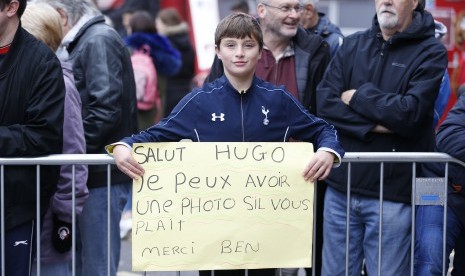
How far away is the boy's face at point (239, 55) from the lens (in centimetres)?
530

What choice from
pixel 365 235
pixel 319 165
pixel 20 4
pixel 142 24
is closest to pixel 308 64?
pixel 365 235

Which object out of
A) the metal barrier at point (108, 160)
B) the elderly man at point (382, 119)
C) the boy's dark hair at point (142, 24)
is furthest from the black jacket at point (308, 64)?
the boy's dark hair at point (142, 24)

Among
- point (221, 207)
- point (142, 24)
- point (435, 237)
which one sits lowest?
point (435, 237)

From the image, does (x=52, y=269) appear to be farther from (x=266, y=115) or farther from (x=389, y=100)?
(x=389, y=100)

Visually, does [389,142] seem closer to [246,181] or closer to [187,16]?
[246,181]

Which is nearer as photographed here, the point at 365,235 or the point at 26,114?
the point at 26,114

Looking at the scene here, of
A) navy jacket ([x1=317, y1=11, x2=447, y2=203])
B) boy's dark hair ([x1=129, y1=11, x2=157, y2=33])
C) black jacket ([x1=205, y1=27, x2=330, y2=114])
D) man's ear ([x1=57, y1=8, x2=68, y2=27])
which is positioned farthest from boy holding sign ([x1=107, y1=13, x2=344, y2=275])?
boy's dark hair ([x1=129, y1=11, x2=157, y2=33])

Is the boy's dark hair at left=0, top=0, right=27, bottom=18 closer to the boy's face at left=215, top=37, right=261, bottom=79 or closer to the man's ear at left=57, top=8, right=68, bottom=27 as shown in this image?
the boy's face at left=215, top=37, right=261, bottom=79

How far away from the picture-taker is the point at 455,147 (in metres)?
5.58

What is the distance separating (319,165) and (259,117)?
40 centimetres

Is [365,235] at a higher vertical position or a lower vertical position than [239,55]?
lower

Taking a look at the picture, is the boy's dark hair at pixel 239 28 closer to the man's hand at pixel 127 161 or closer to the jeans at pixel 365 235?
the man's hand at pixel 127 161

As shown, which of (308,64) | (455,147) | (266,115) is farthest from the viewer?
(308,64)

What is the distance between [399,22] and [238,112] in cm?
139
